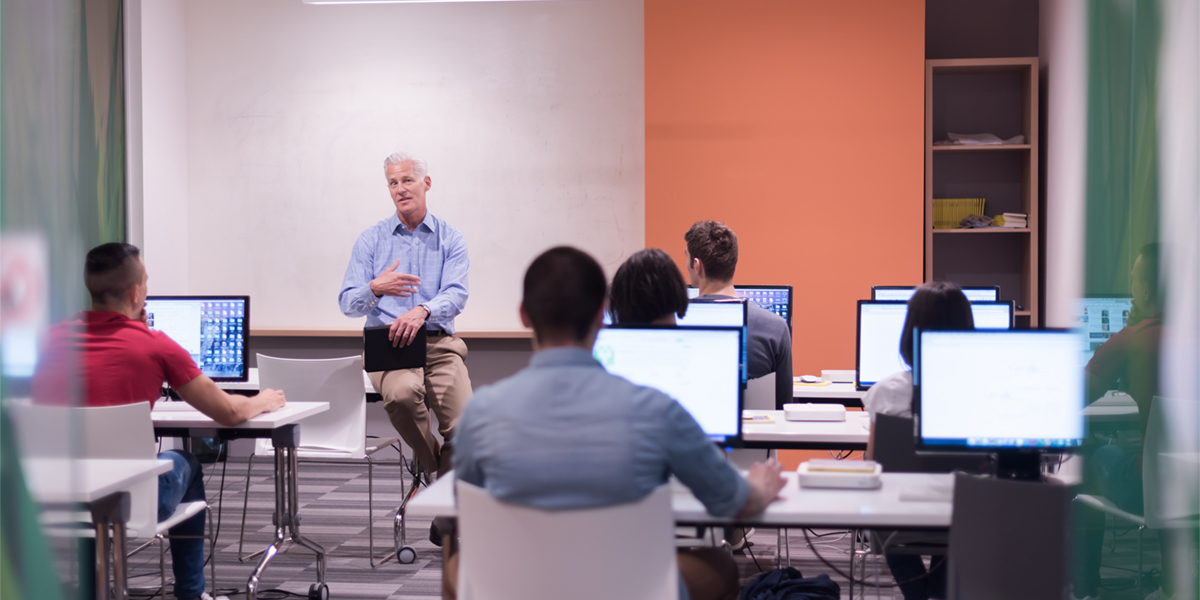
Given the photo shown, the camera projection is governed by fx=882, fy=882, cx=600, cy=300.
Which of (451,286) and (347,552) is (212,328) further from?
(347,552)

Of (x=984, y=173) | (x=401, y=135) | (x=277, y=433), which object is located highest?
(x=401, y=135)

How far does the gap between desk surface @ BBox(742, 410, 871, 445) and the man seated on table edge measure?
1.11 m

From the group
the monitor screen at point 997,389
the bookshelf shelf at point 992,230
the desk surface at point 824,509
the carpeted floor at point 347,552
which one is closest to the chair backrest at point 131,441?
the carpeted floor at point 347,552

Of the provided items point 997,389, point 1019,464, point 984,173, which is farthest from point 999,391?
point 984,173

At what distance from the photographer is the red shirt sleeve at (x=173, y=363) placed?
285 centimetres

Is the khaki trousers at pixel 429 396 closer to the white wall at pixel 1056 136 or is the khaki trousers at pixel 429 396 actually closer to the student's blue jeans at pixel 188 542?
the student's blue jeans at pixel 188 542

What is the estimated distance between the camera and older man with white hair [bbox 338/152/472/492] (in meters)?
3.90

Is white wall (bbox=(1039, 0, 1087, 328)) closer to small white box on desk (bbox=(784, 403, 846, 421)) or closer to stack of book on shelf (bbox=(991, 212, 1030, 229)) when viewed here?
stack of book on shelf (bbox=(991, 212, 1030, 229))

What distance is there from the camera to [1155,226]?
57.2 inches

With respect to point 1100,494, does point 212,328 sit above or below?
above

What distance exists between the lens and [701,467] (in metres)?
1.66

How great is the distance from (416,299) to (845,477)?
8.72ft

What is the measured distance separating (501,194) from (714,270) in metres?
2.80

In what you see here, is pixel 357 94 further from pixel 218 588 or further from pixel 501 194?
pixel 218 588
